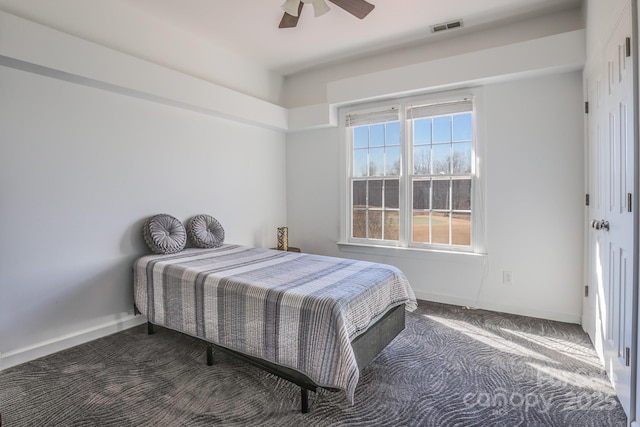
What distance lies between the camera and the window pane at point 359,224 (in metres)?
4.20

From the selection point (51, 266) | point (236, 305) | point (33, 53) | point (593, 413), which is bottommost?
point (593, 413)

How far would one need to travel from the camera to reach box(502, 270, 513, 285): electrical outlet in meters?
3.29

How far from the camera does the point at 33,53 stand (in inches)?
90.1

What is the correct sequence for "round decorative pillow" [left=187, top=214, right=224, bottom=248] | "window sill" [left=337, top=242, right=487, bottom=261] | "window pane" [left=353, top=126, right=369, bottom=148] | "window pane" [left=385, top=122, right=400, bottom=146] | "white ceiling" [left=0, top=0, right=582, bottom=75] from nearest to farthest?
"white ceiling" [left=0, top=0, right=582, bottom=75] < "round decorative pillow" [left=187, top=214, right=224, bottom=248] < "window sill" [left=337, top=242, right=487, bottom=261] < "window pane" [left=385, top=122, right=400, bottom=146] < "window pane" [left=353, top=126, right=369, bottom=148]

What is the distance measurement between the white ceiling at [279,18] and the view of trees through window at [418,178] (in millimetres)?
891

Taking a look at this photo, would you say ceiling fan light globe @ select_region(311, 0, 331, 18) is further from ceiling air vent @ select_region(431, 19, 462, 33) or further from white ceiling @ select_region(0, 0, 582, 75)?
ceiling air vent @ select_region(431, 19, 462, 33)

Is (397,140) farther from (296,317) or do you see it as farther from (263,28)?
(296,317)

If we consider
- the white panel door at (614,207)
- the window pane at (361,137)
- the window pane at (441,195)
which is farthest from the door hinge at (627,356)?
the window pane at (361,137)

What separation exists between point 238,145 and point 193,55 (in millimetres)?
1043

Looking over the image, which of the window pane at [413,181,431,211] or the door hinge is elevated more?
the window pane at [413,181,431,211]

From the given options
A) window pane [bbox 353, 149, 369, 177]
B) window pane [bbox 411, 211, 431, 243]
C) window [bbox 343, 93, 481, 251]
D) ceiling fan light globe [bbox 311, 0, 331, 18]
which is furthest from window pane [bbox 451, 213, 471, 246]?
ceiling fan light globe [bbox 311, 0, 331, 18]

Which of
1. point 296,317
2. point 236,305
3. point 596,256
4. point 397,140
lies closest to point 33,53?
point 236,305

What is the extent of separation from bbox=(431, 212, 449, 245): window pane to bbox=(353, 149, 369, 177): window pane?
991 millimetres

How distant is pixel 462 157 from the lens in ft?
11.6
